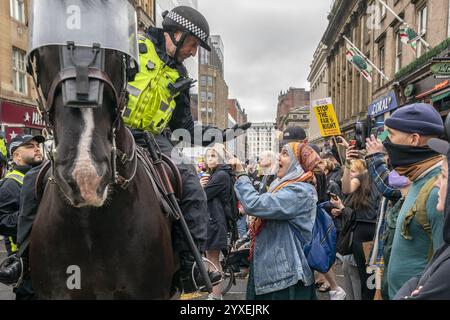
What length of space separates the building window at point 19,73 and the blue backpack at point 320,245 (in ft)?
68.0

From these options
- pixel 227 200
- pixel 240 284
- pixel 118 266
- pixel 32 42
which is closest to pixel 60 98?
pixel 32 42

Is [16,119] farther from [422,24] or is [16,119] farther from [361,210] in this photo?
[422,24]

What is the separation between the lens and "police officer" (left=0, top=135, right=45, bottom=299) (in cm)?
293

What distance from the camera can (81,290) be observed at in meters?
2.44

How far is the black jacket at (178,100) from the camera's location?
3330 mm

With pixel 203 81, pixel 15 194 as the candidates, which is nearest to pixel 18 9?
pixel 15 194

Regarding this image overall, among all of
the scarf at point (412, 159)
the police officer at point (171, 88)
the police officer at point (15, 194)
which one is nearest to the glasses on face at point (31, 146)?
the police officer at point (15, 194)

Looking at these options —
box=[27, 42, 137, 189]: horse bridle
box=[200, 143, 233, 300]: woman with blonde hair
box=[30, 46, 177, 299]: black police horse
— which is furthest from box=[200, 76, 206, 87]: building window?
box=[27, 42, 137, 189]: horse bridle

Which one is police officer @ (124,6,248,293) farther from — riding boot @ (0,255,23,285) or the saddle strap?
riding boot @ (0,255,23,285)

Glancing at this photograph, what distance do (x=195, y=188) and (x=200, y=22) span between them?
59.6 inches

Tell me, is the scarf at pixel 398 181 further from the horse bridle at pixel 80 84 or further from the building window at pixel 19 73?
the building window at pixel 19 73

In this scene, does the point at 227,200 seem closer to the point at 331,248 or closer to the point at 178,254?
the point at 331,248

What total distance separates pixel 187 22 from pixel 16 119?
1951 centimetres

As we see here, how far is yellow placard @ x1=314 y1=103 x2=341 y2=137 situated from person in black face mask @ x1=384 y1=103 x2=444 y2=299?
5672 mm
